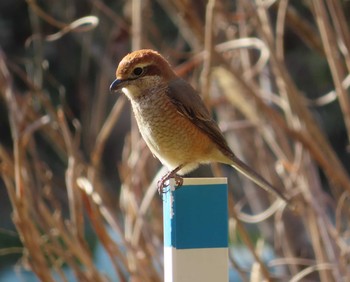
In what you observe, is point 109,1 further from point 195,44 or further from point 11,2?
point 195,44

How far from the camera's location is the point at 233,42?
3.89m

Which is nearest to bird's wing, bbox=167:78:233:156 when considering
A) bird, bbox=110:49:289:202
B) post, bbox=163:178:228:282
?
bird, bbox=110:49:289:202

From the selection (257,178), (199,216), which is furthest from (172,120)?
(199,216)

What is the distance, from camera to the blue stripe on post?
229 centimetres

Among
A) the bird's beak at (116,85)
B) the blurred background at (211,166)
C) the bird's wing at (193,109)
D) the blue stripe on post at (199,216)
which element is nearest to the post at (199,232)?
the blue stripe on post at (199,216)

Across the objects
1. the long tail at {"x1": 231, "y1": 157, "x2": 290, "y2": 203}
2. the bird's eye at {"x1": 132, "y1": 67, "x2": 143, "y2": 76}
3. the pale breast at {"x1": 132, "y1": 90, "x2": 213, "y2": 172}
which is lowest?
the long tail at {"x1": 231, "y1": 157, "x2": 290, "y2": 203}

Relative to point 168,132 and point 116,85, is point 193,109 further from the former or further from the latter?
point 116,85

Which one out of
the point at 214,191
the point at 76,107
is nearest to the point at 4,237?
the point at 76,107

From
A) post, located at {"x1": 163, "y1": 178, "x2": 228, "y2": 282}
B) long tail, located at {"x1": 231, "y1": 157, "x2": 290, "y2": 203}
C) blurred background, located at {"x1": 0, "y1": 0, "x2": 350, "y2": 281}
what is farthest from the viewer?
blurred background, located at {"x1": 0, "y1": 0, "x2": 350, "y2": 281}

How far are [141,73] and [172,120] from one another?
21 centimetres

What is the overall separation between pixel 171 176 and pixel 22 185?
614mm

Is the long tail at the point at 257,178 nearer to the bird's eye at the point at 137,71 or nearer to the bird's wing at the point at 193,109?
the bird's wing at the point at 193,109

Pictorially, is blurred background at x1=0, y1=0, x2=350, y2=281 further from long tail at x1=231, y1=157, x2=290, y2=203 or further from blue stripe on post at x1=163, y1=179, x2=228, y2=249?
blue stripe on post at x1=163, y1=179, x2=228, y2=249

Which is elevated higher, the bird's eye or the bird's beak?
the bird's eye
